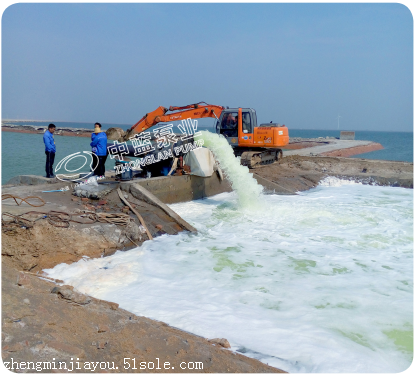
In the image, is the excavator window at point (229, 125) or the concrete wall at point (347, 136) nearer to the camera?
the excavator window at point (229, 125)

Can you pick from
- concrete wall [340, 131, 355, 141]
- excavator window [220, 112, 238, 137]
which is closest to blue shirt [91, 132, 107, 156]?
excavator window [220, 112, 238, 137]

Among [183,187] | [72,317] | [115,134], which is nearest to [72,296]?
[72,317]

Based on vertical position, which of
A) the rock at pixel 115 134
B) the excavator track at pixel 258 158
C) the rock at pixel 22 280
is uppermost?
the rock at pixel 115 134

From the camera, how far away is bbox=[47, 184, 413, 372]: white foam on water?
420cm

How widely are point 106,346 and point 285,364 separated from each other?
174cm

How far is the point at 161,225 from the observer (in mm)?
8047

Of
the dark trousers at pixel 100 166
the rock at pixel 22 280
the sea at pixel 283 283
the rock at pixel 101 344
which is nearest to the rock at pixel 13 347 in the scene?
the rock at pixel 101 344

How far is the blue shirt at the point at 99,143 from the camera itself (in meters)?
9.55

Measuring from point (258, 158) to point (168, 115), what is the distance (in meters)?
3.91

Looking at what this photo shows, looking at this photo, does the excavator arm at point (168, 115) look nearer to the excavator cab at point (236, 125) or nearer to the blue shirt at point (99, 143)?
the excavator cab at point (236, 125)

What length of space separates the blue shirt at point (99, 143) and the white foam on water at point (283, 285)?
2698 mm

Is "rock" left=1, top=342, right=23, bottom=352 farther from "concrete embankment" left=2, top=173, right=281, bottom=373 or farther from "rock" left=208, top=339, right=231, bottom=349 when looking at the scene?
"rock" left=208, top=339, right=231, bottom=349

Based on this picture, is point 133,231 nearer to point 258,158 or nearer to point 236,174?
point 236,174

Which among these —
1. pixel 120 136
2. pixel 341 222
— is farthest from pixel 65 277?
pixel 120 136
